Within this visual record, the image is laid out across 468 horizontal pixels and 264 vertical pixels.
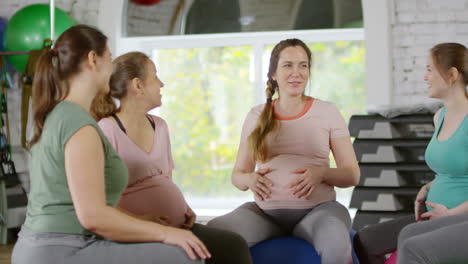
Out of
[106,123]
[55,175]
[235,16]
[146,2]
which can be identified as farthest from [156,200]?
[146,2]

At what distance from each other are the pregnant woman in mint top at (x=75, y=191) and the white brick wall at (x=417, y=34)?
3.14 m

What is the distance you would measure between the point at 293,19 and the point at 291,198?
268cm

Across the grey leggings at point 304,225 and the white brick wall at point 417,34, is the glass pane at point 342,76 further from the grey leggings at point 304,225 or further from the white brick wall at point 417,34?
the grey leggings at point 304,225

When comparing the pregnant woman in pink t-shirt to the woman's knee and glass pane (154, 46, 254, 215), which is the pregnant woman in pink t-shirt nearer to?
the woman's knee

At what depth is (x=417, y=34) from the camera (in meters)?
4.21

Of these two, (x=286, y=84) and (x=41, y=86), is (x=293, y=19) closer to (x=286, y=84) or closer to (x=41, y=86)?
(x=286, y=84)

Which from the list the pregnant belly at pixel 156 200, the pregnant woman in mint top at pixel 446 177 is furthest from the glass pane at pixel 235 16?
the pregnant belly at pixel 156 200

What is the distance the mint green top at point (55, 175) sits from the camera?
139cm

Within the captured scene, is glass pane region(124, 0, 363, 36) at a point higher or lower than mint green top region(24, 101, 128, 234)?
higher

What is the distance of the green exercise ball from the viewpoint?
4.20 m

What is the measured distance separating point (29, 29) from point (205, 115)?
1.52 metres

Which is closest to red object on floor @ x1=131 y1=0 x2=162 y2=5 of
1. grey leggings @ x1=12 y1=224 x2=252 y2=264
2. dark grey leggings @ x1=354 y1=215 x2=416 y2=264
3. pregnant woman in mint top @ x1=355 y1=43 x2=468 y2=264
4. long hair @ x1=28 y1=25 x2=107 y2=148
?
pregnant woman in mint top @ x1=355 y1=43 x2=468 y2=264

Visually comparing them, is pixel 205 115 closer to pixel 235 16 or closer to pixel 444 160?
pixel 235 16

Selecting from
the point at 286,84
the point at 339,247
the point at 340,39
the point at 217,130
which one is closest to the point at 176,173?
the point at 217,130
